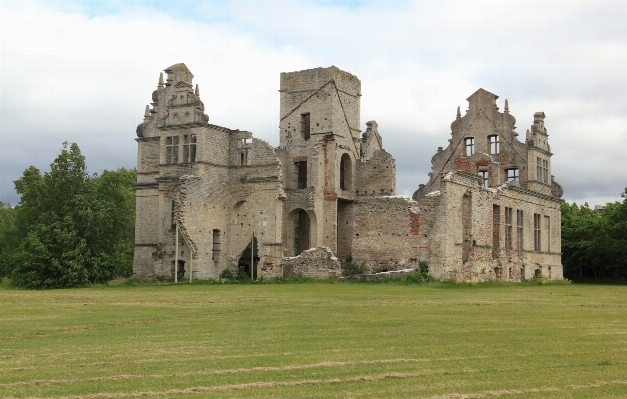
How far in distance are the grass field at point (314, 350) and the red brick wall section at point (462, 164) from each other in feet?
82.8

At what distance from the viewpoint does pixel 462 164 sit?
49625mm

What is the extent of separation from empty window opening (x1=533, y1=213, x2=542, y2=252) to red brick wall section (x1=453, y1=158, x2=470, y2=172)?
17.0 feet

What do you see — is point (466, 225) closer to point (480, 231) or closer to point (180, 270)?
point (480, 231)

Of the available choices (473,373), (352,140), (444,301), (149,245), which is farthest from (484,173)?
(473,373)

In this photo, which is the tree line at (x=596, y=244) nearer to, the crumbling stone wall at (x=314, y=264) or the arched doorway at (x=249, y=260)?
the crumbling stone wall at (x=314, y=264)

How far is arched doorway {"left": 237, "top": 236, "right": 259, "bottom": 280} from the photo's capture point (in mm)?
44750

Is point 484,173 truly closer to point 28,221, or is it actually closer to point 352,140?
point 352,140

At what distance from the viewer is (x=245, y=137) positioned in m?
44.9

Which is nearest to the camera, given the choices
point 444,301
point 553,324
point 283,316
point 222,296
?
point 553,324

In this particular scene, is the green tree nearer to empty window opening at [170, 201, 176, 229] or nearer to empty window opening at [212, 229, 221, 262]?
empty window opening at [170, 201, 176, 229]

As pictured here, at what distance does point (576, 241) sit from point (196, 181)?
1174 inches

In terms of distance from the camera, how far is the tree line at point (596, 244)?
171ft

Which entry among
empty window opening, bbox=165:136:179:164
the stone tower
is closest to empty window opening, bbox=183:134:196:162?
empty window opening, bbox=165:136:179:164

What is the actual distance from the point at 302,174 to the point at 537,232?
50.5 ft
